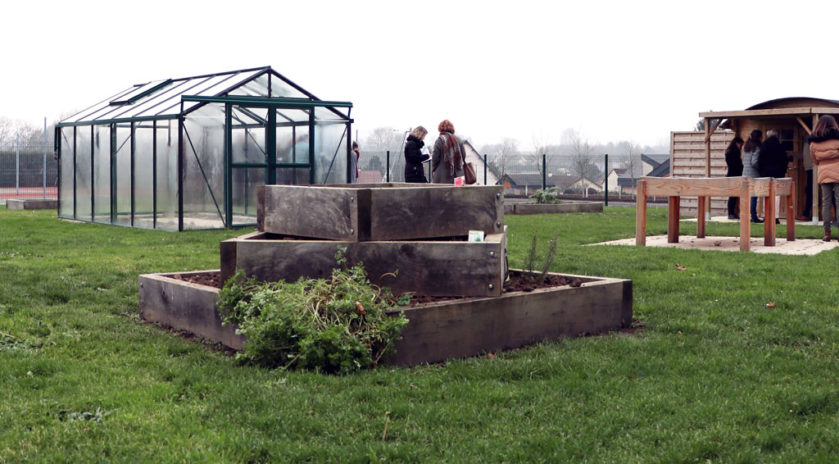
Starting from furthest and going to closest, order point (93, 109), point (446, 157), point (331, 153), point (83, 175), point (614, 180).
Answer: point (614, 180) → point (93, 109) → point (83, 175) → point (331, 153) → point (446, 157)

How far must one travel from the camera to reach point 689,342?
230 inches

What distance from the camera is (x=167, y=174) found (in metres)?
17.5

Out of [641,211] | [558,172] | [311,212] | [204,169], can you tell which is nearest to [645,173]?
[558,172]

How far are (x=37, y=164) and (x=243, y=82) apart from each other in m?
16.8

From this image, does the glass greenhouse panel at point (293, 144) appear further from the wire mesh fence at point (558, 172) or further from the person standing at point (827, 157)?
the wire mesh fence at point (558, 172)

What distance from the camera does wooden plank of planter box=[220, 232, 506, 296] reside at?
577 centimetres

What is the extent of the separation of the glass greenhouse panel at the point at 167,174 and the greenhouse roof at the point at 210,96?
408 millimetres

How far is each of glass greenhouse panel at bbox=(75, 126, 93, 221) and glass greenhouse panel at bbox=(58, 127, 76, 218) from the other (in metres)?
0.35

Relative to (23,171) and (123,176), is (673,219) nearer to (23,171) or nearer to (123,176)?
(123,176)

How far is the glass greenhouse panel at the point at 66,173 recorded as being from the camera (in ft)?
68.7

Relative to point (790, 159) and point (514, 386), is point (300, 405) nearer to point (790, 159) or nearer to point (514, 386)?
point (514, 386)

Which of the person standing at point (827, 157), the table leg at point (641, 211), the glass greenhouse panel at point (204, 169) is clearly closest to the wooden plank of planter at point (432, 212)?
the table leg at point (641, 211)

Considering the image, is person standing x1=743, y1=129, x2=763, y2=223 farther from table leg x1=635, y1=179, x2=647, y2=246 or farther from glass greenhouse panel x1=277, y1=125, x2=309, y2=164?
glass greenhouse panel x1=277, y1=125, x2=309, y2=164

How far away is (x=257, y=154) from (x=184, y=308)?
11.9 meters
